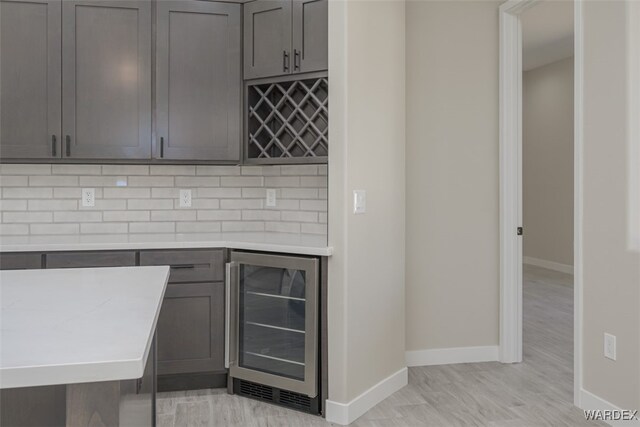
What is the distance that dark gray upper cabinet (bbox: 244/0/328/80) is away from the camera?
3.06 meters

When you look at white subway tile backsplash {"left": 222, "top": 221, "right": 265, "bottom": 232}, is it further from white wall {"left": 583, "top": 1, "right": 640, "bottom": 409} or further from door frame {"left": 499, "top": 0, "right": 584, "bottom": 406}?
white wall {"left": 583, "top": 1, "right": 640, "bottom": 409}

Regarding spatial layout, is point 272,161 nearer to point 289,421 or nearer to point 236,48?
point 236,48

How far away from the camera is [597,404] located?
9.30ft

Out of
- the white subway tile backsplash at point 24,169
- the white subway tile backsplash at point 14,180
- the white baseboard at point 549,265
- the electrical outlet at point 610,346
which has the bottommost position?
Answer: the white baseboard at point 549,265

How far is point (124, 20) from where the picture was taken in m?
3.38

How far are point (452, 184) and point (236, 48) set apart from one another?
1.76m

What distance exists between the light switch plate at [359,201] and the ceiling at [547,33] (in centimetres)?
308

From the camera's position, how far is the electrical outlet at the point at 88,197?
11.9 ft

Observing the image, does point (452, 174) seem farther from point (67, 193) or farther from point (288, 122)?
point (67, 193)

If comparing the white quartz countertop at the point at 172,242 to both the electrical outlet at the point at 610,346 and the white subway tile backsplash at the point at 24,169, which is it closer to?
the white subway tile backsplash at the point at 24,169

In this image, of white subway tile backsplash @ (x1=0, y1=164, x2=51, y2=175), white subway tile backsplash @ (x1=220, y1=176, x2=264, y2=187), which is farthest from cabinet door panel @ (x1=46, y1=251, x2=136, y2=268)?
white subway tile backsplash @ (x1=220, y1=176, x2=264, y2=187)

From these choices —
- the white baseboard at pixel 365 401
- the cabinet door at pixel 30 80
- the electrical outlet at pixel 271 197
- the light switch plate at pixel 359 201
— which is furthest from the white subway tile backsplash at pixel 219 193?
the white baseboard at pixel 365 401

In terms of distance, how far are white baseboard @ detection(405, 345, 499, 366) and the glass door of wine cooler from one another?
1.08m

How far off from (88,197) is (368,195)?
195 centimetres
